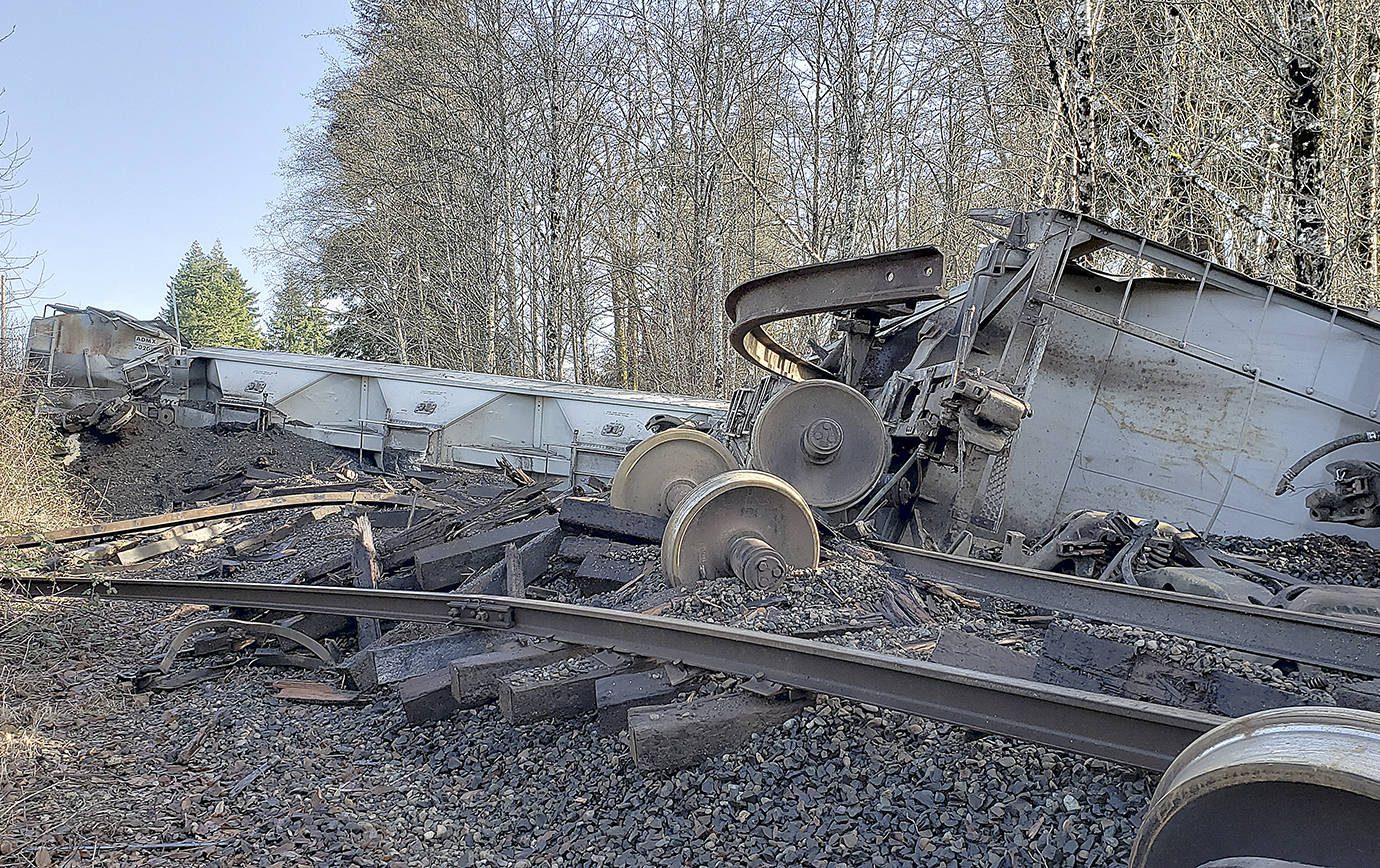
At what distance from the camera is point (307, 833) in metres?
3.27

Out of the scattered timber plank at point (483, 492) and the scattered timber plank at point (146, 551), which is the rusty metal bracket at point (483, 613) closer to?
the scattered timber plank at point (483, 492)

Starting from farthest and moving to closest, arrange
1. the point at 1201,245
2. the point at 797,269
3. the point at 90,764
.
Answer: the point at 1201,245, the point at 797,269, the point at 90,764

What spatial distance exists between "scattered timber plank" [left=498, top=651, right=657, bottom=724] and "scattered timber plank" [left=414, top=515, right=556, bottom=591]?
235 cm

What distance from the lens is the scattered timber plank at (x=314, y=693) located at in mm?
4699

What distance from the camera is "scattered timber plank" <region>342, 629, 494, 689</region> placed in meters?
4.54

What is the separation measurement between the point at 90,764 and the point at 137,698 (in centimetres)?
109

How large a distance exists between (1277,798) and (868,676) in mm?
1682

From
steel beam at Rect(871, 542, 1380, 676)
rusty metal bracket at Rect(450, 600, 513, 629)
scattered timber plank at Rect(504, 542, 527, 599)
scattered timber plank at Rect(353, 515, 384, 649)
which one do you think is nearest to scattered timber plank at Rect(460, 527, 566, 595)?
scattered timber plank at Rect(504, 542, 527, 599)

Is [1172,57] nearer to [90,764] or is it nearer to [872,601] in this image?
[872,601]

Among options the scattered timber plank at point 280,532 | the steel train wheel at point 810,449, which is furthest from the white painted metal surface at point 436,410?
the steel train wheel at point 810,449

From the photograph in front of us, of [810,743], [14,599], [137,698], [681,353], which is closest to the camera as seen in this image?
[810,743]

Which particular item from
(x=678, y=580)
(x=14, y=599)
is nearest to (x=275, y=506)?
(x=14, y=599)

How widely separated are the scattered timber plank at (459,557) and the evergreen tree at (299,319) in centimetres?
3563

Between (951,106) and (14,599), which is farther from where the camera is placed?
(951,106)
